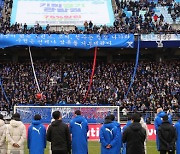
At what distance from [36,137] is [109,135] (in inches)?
76.1

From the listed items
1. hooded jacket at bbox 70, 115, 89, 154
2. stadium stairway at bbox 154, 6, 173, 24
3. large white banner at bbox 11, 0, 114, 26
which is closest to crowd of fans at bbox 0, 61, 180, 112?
large white banner at bbox 11, 0, 114, 26

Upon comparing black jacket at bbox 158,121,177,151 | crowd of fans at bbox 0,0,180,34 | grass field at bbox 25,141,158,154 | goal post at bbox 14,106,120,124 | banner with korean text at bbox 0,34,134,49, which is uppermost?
crowd of fans at bbox 0,0,180,34

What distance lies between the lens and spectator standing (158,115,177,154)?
36.8 feet

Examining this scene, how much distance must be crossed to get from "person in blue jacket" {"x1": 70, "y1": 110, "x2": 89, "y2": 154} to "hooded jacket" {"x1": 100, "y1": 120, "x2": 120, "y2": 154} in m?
0.86

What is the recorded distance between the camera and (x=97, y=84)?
1407 inches

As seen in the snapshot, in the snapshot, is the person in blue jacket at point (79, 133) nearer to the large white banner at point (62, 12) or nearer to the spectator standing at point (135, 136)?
the spectator standing at point (135, 136)

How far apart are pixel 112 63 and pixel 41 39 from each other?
23.4 feet

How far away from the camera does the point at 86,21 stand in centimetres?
4012

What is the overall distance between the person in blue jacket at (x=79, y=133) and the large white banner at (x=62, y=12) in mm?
28086

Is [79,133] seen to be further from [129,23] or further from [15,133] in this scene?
[129,23]

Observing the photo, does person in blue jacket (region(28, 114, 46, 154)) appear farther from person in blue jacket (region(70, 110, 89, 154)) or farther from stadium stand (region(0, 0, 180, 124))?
stadium stand (region(0, 0, 180, 124))

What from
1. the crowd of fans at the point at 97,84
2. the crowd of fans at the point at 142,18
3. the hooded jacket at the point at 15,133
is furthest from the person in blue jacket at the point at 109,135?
the crowd of fans at the point at 142,18

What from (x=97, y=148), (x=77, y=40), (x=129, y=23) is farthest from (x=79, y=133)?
(x=129, y=23)

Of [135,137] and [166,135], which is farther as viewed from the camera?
[166,135]
